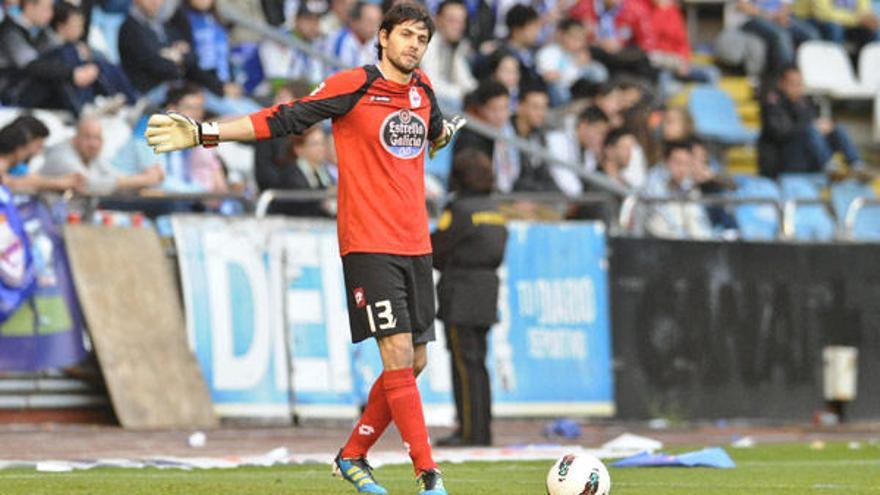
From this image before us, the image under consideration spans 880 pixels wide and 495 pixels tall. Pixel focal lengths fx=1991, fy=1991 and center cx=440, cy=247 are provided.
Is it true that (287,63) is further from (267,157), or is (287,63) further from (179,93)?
(179,93)

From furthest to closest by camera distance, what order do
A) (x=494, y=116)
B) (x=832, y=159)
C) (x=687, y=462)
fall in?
(x=832, y=159), (x=494, y=116), (x=687, y=462)

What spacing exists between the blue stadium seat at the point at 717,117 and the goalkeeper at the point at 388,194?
16140mm

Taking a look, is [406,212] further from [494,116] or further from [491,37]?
[491,37]

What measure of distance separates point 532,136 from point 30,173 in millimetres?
6441

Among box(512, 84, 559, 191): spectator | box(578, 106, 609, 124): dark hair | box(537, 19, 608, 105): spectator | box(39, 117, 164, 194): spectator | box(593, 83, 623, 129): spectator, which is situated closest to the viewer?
box(39, 117, 164, 194): spectator

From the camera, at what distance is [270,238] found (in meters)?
17.3

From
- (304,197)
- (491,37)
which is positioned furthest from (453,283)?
(491,37)

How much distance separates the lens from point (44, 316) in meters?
15.9

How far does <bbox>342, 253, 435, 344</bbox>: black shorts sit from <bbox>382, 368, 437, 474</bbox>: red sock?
9.2 inches

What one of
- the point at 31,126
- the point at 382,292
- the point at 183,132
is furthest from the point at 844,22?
the point at 183,132

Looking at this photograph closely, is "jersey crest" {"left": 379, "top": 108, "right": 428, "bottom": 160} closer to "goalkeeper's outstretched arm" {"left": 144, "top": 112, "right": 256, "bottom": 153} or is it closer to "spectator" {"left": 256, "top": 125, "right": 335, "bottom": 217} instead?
"goalkeeper's outstretched arm" {"left": 144, "top": 112, "right": 256, "bottom": 153}

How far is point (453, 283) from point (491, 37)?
8.88 meters

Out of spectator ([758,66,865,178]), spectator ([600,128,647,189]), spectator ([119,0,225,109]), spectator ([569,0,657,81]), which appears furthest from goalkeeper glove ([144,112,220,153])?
spectator ([758,66,865,178])

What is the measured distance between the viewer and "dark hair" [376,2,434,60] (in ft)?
32.8
